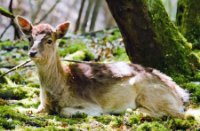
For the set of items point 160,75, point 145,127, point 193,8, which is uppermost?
point 193,8

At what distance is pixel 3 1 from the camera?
3122 centimetres

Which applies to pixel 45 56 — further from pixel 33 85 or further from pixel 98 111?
pixel 33 85

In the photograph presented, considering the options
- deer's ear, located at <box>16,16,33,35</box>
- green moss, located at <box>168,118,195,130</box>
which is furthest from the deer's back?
green moss, located at <box>168,118,195,130</box>

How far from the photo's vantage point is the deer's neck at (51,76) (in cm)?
837

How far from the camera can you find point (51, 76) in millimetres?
8422

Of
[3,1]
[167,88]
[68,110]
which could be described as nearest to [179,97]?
[167,88]

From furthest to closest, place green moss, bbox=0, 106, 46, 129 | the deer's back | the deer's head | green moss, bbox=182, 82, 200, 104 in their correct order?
green moss, bbox=182, 82, 200, 104
the deer's back
the deer's head
green moss, bbox=0, 106, 46, 129

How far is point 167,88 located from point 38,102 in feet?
7.74

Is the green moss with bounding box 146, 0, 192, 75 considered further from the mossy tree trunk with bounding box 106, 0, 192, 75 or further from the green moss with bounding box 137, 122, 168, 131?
the green moss with bounding box 137, 122, 168, 131

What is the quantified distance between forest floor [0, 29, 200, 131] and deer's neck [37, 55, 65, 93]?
0.52 metres

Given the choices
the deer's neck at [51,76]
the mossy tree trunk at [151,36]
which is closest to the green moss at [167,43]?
the mossy tree trunk at [151,36]

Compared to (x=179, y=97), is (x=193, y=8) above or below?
above

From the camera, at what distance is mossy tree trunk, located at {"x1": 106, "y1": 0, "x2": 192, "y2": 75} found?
361 inches

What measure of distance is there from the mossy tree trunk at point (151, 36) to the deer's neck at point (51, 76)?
1620mm
